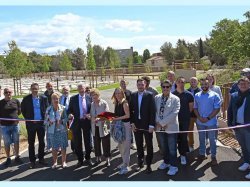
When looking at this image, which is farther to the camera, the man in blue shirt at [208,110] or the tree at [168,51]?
the tree at [168,51]

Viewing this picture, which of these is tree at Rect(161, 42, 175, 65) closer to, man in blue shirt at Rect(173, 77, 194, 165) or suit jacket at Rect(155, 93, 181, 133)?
man in blue shirt at Rect(173, 77, 194, 165)

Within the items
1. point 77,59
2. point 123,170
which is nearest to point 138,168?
point 123,170

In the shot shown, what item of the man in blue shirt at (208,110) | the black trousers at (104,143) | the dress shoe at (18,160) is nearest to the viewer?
the man in blue shirt at (208,110)

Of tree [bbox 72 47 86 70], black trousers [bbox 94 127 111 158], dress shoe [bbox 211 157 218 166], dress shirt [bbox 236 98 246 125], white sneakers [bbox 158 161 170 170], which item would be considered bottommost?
white sneakers [bbox 158 161 170 170]

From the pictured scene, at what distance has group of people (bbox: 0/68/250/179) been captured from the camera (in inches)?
276

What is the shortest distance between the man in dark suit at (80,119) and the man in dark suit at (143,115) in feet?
3.89

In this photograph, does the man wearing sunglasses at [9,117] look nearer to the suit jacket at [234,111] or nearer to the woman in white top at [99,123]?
the woman in white top at [99,123]

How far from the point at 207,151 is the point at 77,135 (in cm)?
311

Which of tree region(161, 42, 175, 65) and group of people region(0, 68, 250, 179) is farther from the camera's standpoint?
tree region(161, 42, 175, 65)

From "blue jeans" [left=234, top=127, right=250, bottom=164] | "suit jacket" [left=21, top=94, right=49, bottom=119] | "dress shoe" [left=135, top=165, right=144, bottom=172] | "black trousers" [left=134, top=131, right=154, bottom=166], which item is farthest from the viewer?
"suit jacket" [left=21, top=94, right=49, bottom=119]

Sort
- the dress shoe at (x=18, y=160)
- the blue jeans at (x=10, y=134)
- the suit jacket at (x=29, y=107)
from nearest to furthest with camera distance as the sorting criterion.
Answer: the suit jacket at (x=29, y=107), the blue jeans at (x=10, y=134), the dress shoe at (x=18, y=160)

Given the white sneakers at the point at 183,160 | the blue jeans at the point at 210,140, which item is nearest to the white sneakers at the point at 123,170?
the white sneakers at the point at 183,160

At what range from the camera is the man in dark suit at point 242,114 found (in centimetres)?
675

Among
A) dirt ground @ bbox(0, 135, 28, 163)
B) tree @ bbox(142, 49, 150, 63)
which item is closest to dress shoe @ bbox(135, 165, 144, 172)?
dirt ground @ bbox(0, 135, 28, 163)
